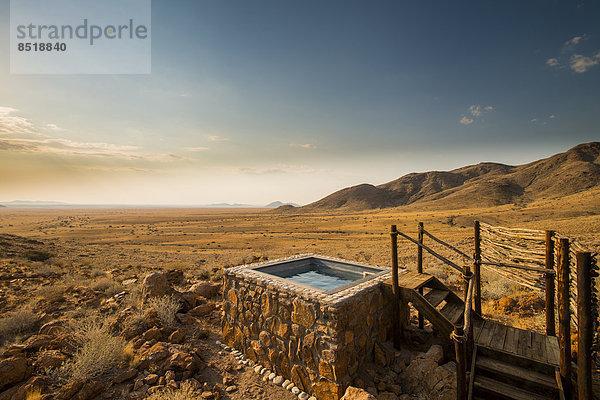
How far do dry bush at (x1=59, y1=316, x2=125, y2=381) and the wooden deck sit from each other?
6.89m

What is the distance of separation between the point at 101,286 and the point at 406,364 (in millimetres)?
10553

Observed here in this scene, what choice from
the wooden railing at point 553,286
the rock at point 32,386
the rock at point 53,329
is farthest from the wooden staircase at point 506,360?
the rock at point 53,329

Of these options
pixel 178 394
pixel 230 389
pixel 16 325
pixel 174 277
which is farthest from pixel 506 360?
pixel 16 325

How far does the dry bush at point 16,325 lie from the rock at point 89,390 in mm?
3575

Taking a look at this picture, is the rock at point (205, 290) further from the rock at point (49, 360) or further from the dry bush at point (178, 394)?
the dry bush at point (178, 394)

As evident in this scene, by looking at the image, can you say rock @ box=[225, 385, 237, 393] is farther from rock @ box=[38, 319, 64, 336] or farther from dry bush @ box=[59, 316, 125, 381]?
rock @ box=[38, 319, 64, 336]

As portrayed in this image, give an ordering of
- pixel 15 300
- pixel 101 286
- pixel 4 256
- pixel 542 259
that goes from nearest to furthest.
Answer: pixel 542 259, pixel 15 300, pixel 101 286, pixel 4 256

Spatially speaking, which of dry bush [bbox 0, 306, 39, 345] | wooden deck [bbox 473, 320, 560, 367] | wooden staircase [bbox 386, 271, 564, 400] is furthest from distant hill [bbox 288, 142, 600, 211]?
dry bush [bbox 0, 306, 39, 345]

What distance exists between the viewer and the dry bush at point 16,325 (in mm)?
6312

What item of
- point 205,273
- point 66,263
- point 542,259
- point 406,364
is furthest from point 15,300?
point 542,259

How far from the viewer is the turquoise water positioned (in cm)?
752

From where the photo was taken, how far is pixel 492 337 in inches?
200

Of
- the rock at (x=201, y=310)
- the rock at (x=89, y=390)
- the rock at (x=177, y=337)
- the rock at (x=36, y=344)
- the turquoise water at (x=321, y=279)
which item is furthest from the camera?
the rock at (x=201, y=310)

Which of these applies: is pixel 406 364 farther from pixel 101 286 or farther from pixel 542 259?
pixel 101 286
